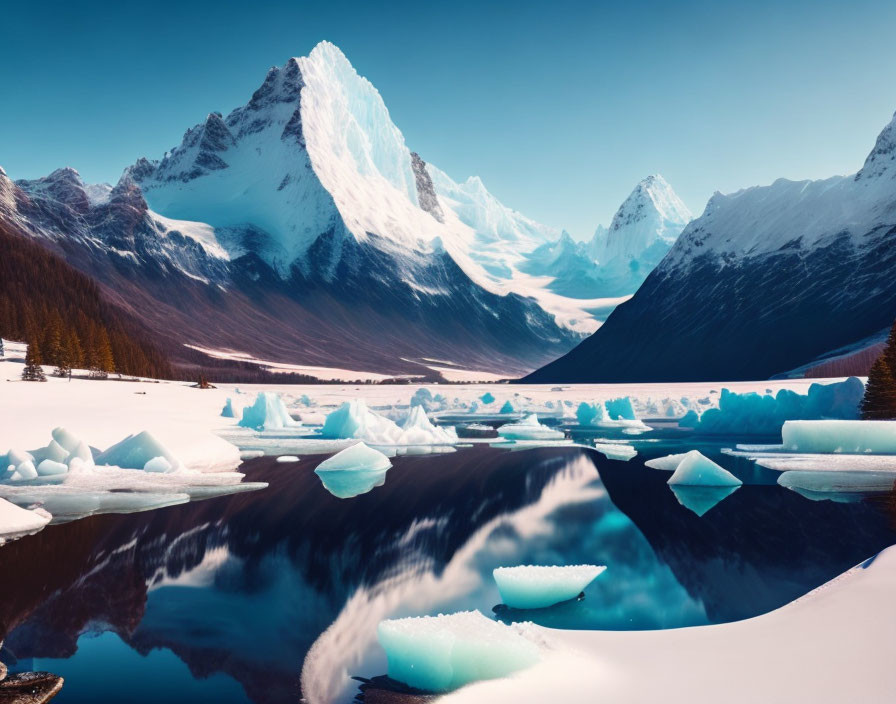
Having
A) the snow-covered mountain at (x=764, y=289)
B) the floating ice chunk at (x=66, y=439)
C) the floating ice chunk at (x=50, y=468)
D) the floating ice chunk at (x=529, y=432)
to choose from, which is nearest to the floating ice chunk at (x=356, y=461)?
the floating ice chunk at (x=66, y=439)

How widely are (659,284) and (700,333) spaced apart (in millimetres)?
23455

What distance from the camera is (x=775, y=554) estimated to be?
17.4m

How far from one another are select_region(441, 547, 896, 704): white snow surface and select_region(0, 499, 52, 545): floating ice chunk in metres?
14.2

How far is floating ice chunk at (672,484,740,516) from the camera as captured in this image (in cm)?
2389

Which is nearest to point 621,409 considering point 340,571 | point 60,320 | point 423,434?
point 423,434

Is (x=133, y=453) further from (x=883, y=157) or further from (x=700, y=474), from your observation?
(x=883, y=157)

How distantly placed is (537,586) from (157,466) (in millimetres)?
18753

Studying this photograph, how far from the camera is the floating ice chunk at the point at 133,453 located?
89.9ft

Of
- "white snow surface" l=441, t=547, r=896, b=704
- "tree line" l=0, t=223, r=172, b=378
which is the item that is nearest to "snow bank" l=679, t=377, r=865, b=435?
"white snow surface" l=441, t=547, r=896, b=704

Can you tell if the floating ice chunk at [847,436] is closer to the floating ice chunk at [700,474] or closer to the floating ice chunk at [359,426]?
the floating ice chunk at [700,474]

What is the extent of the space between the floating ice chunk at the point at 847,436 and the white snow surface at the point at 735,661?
23.9m

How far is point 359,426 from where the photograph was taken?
149ft

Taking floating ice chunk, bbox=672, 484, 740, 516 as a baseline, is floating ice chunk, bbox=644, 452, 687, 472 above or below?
above

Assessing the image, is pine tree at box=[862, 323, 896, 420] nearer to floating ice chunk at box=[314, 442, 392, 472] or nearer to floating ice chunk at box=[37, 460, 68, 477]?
floating ice chunk at box=[314, 442, 392, 472]
